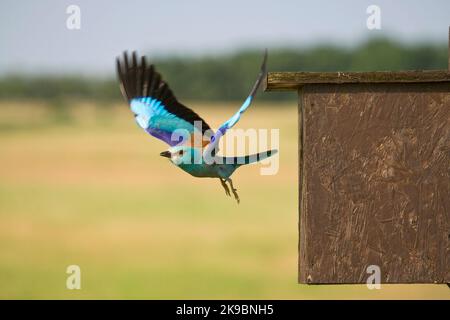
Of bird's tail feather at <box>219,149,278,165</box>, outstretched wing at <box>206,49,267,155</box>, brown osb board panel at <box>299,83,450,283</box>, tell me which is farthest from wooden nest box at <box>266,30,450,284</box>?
bird's tail feather at <box>219,149,278,165</box>

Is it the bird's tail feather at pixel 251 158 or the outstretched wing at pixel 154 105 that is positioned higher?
the outstretched wing at pixel 154 105

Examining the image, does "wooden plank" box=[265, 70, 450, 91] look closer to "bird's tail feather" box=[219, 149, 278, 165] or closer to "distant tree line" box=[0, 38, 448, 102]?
"bird's tail feather" box=[219, 149, 278, 165]

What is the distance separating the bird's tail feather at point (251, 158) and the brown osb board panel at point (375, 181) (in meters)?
0.40

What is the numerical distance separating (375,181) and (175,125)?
55.7 inches

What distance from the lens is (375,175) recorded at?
15.7 ft

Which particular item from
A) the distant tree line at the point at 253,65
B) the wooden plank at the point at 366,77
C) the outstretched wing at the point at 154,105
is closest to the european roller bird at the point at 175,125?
the outstretched wing at the point at 154,105

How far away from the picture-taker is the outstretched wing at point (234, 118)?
189 inches

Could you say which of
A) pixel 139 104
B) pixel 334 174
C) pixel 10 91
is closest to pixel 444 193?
pixel 334 174

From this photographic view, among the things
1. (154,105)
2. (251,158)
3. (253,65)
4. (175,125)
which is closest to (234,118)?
(251,158)

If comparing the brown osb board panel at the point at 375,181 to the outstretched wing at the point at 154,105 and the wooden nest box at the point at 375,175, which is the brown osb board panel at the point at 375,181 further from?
the outstretched wing at the point at 154,105

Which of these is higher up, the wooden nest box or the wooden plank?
the wooden plank

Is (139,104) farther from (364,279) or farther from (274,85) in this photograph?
(364,279)

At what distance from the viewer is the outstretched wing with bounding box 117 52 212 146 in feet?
18.2

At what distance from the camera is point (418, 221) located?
4.79 m
